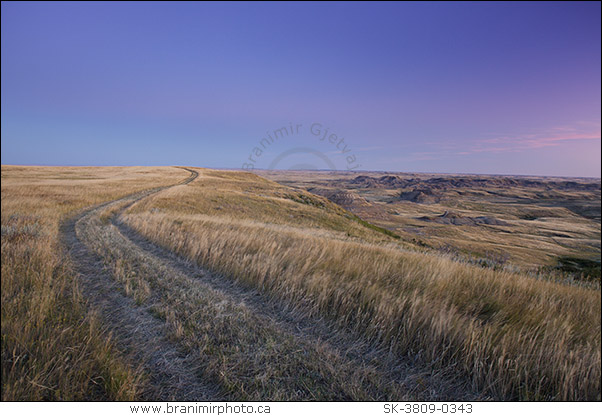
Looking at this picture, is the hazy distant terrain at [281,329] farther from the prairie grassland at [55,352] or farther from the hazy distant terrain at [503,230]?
the hazy distant terrain at [503,230]

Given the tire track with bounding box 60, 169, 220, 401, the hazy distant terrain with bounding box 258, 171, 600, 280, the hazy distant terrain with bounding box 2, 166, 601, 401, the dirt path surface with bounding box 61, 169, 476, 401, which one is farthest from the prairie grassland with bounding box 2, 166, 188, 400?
the hazy distant terrain with bounding box 258, 171, 600, 280

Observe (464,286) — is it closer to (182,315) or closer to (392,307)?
(392,307)

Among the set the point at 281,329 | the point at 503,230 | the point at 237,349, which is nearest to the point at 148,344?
the point at 237,349

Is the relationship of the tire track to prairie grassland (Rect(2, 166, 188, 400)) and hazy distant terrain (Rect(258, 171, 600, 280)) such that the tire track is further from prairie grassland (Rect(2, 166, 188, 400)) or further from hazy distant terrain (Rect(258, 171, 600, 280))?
hazy distant terrain (Rect(258, 171, 600, 280))

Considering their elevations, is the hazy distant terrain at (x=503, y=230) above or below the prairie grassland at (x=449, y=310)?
below

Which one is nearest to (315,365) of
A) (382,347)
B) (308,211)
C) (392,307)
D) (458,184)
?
(382,347)

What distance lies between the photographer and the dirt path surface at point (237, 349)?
8.30 feet

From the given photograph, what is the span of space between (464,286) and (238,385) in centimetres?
476

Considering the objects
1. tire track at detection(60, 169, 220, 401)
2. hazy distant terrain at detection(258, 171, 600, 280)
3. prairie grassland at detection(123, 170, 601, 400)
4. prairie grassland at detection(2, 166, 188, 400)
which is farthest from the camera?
hazy distant terrain at detection(258, 171, 600, 280)

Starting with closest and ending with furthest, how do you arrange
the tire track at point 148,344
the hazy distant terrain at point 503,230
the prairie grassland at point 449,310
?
the tire track at point 148,344, the prairie grassland at point 449,310, the hazy distant terrain at point 503,230

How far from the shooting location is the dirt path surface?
2.53 metres

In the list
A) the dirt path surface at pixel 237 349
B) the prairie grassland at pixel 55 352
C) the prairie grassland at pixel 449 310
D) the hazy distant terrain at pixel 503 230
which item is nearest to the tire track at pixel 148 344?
the dirt path surface at pixel 237 349

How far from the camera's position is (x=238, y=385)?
2.51 m

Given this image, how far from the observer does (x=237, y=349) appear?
9.88 feet
